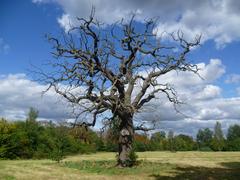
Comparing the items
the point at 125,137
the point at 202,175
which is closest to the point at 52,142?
the point at 125,137

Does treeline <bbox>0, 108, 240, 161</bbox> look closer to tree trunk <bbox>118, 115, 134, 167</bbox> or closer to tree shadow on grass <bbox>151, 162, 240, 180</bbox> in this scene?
tree trunk <bbox>118, 115, 134, 167</bbox>

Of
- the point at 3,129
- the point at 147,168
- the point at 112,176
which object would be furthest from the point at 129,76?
the point at 3,129

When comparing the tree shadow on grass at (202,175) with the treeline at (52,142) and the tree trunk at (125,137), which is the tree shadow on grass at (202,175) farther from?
the treeline at (52,142)

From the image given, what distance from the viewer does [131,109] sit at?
24234 millimetres

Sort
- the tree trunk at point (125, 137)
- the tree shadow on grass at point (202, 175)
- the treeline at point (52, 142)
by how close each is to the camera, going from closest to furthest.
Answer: the tree shadow on grass at point (202, 175), the tree trunk at point (125, 137), the treeline at point (52, 142)

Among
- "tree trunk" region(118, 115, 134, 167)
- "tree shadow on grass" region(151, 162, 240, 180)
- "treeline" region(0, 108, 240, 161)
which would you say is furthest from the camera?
"treeline" region(0, 108, 240, 161)

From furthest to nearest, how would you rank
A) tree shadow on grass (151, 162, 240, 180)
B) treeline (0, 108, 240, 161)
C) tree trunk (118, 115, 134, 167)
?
treeline (0, 108, 240, 161)
tree trunk (118, 115, 134, 167)
tree shadow on grass (151, 162, 240, 180)

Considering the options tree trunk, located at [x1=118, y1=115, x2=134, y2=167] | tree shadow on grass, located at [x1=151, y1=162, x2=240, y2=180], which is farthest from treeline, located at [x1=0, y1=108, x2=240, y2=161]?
tree shadow on grass, located at [x1=151, y1=162, x2=240, y2=180]

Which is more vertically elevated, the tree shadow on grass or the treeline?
the treeline

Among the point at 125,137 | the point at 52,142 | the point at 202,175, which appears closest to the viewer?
the point at 202,175

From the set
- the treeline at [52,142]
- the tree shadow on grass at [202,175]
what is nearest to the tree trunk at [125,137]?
the treeline at [52,142]

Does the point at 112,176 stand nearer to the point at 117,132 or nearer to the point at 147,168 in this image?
the point at 147,168

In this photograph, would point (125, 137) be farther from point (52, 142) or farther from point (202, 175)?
point (52, 142)

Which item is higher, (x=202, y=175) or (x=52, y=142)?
(x=52, y=142)
